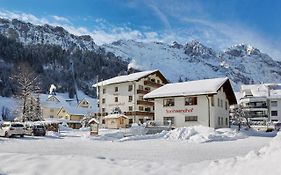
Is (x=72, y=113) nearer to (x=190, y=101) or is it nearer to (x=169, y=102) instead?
(x=169, y=102)

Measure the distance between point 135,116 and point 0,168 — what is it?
54161 millimetres

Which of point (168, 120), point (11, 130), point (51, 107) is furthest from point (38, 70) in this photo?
point (11, 130)

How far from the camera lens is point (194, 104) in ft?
155

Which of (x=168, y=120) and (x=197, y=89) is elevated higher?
(x=197, y=89)

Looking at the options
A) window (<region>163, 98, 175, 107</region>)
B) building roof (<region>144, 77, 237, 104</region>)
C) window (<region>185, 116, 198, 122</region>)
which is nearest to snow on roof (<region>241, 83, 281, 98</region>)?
building roof (<region>144, 77, 237, 104</region>)

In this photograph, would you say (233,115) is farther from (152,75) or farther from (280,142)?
(280,142)

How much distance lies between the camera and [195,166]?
11.0 metres

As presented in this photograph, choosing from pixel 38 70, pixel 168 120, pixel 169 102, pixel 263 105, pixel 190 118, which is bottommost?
pixel 168 120

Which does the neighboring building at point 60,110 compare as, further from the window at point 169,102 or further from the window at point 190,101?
the window at point 190,101

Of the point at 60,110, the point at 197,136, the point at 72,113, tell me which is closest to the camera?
the point at 197,136

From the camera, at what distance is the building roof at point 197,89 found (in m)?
45.4

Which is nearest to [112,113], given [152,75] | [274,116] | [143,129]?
[152,75]

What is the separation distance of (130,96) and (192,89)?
20.5 meters

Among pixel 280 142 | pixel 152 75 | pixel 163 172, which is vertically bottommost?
pixel 163 172
